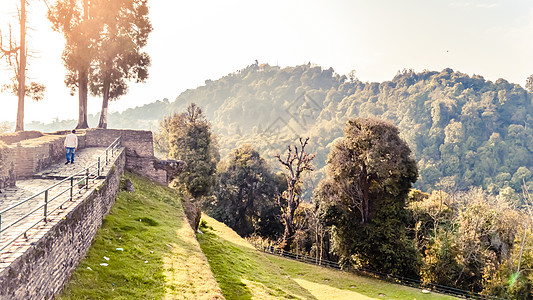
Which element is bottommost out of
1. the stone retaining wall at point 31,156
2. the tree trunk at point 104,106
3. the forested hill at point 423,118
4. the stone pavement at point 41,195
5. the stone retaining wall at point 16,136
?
the stone pavement at point 41,195

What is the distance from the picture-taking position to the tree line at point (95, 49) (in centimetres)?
2281

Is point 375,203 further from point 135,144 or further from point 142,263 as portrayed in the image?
point 142,263

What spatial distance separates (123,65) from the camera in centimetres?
2661

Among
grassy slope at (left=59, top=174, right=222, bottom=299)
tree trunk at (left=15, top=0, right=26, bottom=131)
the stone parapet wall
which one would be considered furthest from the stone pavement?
tree trunk at (left=15, top=0, right=26, bottom=131)

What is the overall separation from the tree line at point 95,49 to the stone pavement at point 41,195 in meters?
9.43

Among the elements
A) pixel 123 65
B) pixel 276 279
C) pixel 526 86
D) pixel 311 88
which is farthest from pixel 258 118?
pixel 276 279

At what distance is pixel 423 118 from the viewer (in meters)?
110

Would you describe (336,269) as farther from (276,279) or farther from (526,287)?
(526,287)

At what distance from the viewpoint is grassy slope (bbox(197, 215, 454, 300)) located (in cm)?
1281

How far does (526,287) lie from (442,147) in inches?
3110

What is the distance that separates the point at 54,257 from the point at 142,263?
289cm

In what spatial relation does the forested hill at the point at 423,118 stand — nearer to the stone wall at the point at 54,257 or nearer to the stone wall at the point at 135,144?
the stone wall at the point at 135,144

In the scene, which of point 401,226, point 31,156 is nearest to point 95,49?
point 31,156

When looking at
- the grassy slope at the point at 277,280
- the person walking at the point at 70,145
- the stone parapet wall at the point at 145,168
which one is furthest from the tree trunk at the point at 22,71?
the grassy slope at the point at 277,280
